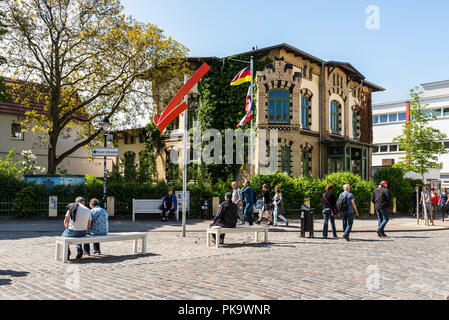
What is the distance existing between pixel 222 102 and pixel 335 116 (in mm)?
10705

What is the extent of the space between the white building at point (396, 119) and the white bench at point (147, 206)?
3849cm

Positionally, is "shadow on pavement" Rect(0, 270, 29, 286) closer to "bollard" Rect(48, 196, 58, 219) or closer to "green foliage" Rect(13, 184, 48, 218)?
"bollard" Rect(48, 196, 58, 219)

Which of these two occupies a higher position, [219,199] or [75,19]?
[75,19]

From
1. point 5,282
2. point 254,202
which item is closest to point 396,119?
point 254,202

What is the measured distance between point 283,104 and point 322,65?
18.8 feet

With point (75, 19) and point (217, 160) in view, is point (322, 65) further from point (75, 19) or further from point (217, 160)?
point (75, 19)

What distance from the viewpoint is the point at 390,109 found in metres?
57.1

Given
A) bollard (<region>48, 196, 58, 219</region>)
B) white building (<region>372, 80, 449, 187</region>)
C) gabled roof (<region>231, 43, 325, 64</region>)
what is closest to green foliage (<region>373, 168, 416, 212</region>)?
gabled roof (<region>231, 43, 325, 64</region>)

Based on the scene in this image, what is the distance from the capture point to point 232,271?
803 cm

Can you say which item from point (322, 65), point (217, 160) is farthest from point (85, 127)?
point (322, 65)

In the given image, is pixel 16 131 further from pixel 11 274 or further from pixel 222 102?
pixel 11 274

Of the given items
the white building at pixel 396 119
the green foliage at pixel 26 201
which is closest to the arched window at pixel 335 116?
the white building at pixel 396 119

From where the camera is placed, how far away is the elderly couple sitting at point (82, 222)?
951 centimetres

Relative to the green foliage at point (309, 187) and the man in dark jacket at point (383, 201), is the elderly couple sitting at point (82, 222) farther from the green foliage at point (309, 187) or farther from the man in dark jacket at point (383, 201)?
the green foliage at point (309, 187)
